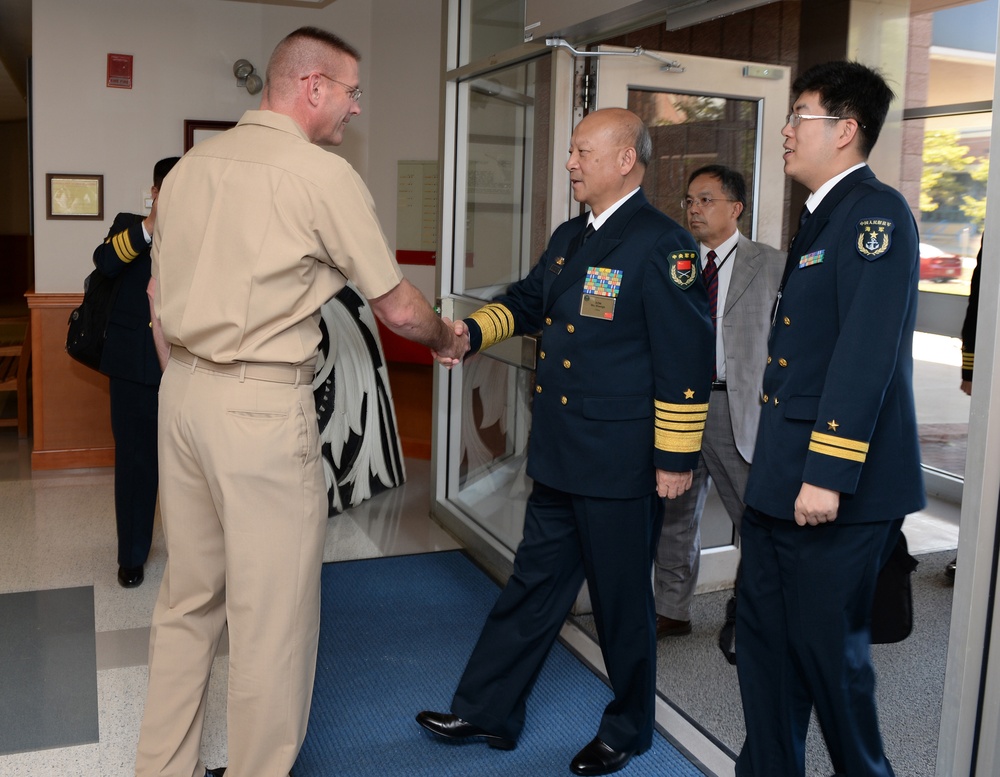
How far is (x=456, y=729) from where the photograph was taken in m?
2.75

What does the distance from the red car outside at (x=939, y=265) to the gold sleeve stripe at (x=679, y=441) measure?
273cm

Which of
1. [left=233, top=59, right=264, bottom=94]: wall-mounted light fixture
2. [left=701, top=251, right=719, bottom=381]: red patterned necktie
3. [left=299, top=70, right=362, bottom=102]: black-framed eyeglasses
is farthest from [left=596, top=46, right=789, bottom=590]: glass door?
[left=233, top=59, right=264, bottom=94]: wall-mounted light fixture

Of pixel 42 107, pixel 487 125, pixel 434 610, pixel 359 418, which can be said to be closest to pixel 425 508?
pixel 359 418

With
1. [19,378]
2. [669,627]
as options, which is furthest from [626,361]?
[19,378]

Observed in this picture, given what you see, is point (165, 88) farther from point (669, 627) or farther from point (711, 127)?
point (669, 627)

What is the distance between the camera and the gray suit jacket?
10.7ft

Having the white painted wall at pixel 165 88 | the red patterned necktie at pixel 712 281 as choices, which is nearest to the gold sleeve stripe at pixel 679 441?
the red patterned necktie at pixel 712 281

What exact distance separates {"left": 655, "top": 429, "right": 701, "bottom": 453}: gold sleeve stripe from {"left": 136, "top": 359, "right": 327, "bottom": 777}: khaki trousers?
0.84 meters

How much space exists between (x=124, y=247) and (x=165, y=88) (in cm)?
279

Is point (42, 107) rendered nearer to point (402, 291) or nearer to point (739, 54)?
point (739, 54)

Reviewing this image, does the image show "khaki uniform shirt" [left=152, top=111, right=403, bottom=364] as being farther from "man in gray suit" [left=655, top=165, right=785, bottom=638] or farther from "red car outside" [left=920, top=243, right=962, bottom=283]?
"red car outside" [left=920, top=243, right=962, bottom=283]

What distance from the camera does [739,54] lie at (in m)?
4.02

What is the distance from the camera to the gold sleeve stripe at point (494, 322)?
9.36 feet

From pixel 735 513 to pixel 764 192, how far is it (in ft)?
4.26
